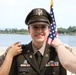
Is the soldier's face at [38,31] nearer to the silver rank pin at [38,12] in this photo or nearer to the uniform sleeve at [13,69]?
the silver rank pin at [38,12]

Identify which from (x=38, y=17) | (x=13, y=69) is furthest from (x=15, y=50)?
(x=38, y=17)

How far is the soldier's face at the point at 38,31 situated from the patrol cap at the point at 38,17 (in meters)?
0.04

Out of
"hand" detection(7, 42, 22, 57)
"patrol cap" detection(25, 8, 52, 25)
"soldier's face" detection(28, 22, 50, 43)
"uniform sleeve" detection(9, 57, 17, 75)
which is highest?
"patrol cap" detection(25, 8, 52, 25)

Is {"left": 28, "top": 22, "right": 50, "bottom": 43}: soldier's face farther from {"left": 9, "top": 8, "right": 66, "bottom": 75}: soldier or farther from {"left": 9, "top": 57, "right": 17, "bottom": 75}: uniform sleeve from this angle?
{"left": 9, "top": 57, "right": 17, "bottom": 75}: uniform sleeve

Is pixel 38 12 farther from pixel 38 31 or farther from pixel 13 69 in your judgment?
pixel 13 69

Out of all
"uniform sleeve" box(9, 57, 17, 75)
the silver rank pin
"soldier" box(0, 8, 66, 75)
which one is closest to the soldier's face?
"soldier" box(0, 8, 66, 75)

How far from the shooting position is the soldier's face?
242 centimetres

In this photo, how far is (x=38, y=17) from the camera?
2.49m

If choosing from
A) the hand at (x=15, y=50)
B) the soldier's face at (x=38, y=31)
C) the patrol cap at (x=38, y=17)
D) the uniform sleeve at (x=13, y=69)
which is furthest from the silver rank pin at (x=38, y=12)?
the uniform sleeve at (x=13, y=69)

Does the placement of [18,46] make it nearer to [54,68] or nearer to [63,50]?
[54,68]

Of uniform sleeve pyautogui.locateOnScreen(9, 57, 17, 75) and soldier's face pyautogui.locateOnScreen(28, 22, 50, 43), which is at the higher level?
soldier's face pyautogui.locateOnScreen(28, 22, 50, 43)

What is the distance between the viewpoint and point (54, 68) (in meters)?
2.55

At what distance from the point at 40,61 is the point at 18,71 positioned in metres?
0.23

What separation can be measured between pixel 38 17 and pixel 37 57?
385mm
